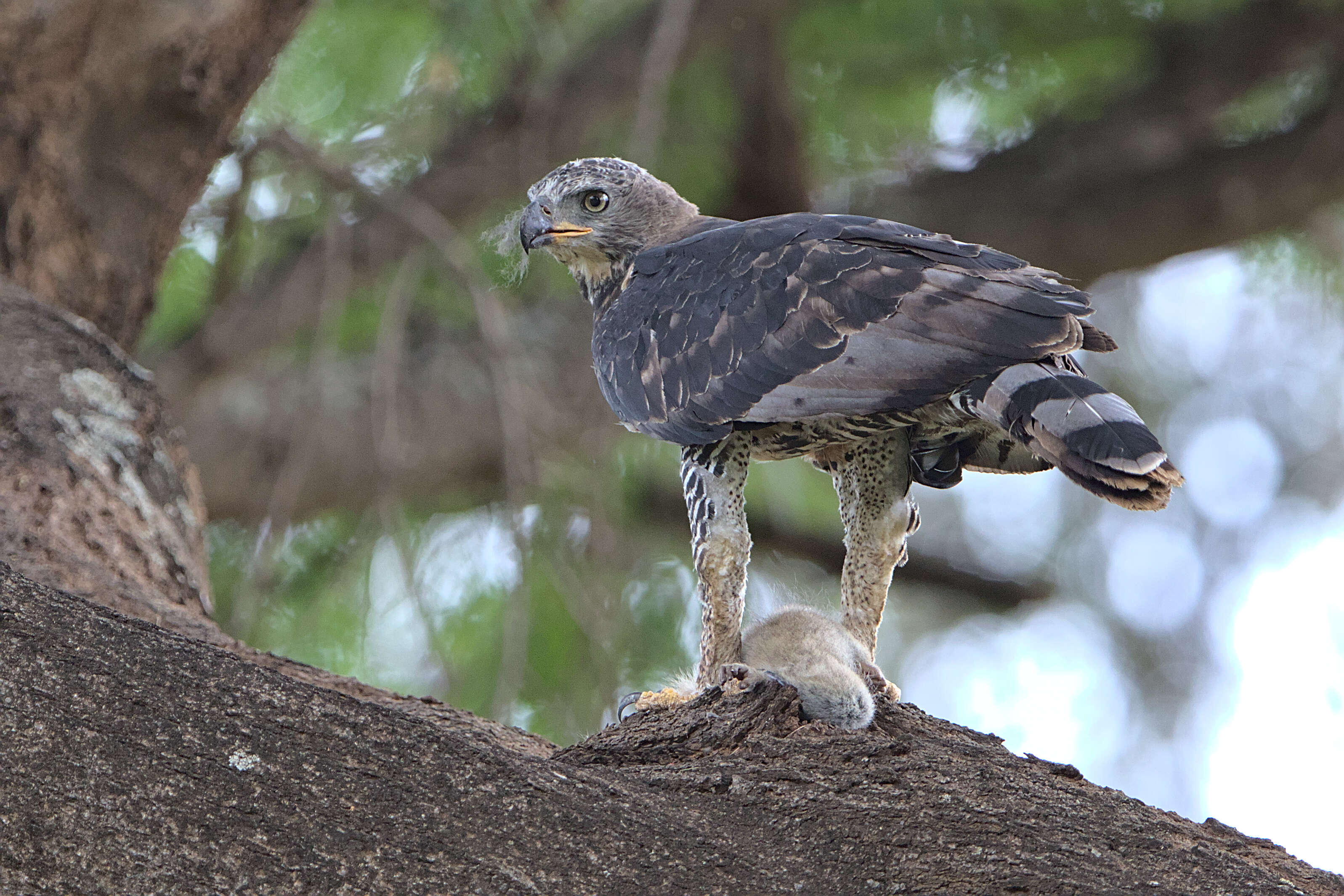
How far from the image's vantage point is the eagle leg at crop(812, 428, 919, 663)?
3.83 m

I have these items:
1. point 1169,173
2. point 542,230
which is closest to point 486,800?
point 542,230

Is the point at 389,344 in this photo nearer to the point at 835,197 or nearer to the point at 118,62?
the point at 118,62

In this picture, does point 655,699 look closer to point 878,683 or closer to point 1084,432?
point 878,683

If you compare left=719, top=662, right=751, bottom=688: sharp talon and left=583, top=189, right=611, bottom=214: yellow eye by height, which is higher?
left=583, top=189, right=611, bottom=214: yellow eye

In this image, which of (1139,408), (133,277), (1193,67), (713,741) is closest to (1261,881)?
(713,741)

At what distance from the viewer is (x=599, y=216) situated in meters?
4.33

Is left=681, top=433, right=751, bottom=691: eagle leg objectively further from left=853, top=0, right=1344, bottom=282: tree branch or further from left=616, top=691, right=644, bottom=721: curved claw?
left=853, top=0, right=1344, bottom=282: tree branch

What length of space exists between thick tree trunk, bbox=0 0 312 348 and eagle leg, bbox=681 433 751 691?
273 cm

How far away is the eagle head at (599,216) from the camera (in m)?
4.29

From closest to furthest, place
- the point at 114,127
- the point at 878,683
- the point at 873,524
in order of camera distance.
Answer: the point at 878,683 < the point at 873,524 < the point at 114,127

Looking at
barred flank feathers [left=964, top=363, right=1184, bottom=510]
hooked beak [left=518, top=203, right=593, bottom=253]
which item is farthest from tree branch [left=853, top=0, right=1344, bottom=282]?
barred flank feathers [left=964, top=363, right=1184, bottom=510]

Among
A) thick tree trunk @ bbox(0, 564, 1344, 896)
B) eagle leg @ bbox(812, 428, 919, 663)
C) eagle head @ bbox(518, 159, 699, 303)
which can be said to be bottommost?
thick tree trunk @ bbox(0, 564, 1344, 896)

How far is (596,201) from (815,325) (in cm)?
118

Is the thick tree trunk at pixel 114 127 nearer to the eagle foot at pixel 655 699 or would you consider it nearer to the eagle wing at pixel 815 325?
the eagle wing at pixel 815 325
